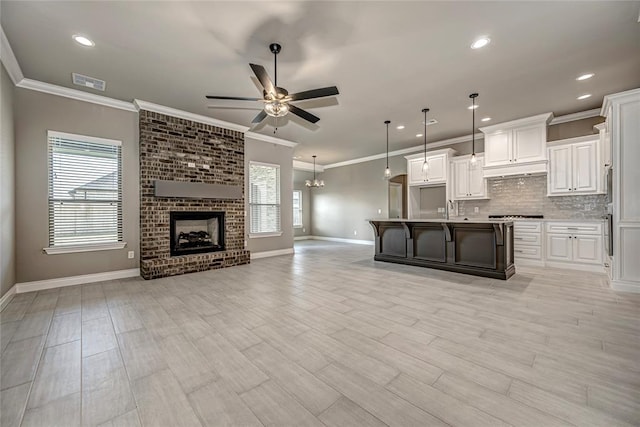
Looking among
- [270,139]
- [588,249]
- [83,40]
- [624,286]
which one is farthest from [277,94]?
[588,249]

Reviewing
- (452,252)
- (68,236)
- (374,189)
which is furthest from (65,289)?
(374,189)

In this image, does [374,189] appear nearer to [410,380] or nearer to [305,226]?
[305,226]

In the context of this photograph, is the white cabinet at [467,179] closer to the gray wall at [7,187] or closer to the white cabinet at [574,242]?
the white cabinet at [574,242]

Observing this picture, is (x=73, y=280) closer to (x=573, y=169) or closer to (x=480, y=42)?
(x=480, y=42)

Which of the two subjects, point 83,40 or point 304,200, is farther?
point 304,200

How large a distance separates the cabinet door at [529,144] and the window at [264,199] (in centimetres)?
550

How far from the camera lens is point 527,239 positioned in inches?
207

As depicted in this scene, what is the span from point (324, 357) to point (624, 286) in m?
4.36

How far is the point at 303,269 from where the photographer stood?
201 inches

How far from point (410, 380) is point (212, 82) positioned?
432cm

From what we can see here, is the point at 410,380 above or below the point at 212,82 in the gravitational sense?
below

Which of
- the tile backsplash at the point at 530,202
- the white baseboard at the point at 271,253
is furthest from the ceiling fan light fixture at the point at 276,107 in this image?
the tile backsplash at the point at 530,202

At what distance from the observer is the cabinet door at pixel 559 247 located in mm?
4848

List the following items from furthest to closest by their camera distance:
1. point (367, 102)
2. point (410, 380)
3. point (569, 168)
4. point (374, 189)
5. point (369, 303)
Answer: point (374, 189), point (569, 168), point (367, 102), point (369, 303), point (410, 380)
